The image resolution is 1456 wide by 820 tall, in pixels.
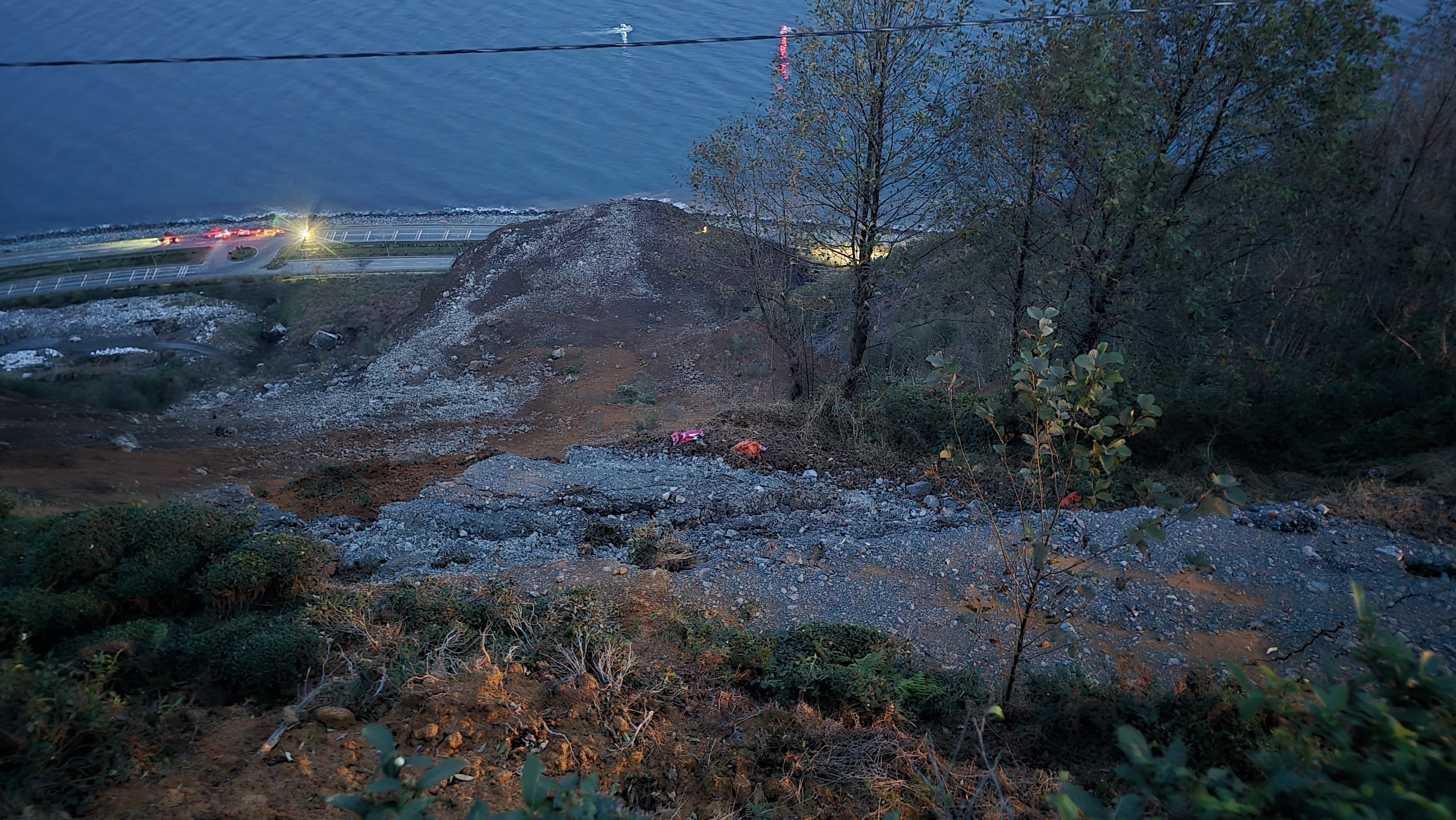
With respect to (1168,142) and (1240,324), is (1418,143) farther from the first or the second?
(1168,142)

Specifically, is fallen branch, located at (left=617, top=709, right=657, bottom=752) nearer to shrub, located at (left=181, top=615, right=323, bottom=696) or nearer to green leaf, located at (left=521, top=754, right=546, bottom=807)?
shrub, located at (left=181, top=615, right=323, bottom=696)

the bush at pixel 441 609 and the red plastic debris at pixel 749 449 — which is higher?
the bush at pixel 441 609

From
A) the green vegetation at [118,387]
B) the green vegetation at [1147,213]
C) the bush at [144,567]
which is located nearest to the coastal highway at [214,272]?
the green vegetation at [118,387]

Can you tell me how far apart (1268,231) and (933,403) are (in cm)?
528

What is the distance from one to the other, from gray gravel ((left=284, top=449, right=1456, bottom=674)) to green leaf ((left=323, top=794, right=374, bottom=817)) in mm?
4465

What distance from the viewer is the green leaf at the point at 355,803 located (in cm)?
149

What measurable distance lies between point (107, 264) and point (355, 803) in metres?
45.2

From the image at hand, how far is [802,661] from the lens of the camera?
520 cm

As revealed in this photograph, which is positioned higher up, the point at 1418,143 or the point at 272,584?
the point at 1418,143

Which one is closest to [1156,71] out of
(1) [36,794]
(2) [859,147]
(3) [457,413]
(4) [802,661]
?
(2) [859,147]

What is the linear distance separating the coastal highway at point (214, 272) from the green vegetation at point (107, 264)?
1.23ft

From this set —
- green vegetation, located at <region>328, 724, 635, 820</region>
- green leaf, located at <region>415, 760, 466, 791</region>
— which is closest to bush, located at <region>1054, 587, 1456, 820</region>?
green vegetation, located at <region>328, 724, 635, 820</region>

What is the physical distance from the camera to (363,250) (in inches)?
1449

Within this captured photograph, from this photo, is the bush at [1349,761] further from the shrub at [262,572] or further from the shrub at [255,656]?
the shrub at [262,572]
